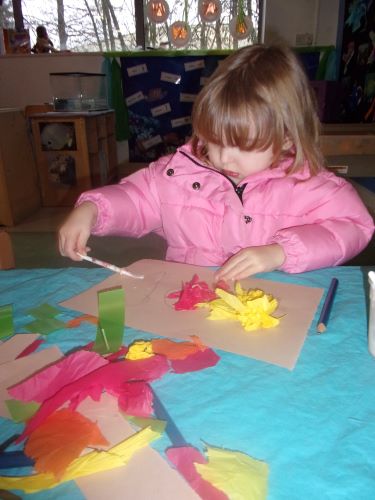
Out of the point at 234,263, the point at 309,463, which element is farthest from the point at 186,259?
the point at 309,463

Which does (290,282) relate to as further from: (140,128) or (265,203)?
(140,128)

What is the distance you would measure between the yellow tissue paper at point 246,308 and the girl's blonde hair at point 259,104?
30cm

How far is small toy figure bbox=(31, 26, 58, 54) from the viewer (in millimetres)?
3529

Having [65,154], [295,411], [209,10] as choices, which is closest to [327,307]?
[295,411]

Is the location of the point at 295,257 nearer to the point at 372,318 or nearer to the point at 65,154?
the point at 372,318

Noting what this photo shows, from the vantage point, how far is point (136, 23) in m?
3.55

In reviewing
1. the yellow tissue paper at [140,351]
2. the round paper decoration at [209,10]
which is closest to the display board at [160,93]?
the round paper decoration at [209,10]

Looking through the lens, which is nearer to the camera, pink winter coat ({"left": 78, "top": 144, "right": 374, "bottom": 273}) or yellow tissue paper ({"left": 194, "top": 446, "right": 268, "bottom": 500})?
yellow tissue paper ({"left": 194, "top": 446, "right": 268, "bottom": 500})

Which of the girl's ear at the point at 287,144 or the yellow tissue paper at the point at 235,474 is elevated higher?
the girl's ear at the point at 287,144

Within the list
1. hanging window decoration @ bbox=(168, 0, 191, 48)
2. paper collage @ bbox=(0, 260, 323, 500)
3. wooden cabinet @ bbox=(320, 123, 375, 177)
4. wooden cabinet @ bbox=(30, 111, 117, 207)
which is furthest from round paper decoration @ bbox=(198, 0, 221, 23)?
paper collage @ bbox=(0, 260, 323, 500)

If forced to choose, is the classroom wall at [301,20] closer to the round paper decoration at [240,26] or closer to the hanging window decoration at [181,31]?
the round paper decoration at [240,26]

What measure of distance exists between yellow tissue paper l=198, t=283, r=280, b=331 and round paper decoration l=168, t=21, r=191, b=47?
332 cm

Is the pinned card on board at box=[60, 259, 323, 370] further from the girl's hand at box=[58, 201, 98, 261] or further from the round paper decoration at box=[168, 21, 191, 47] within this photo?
the round paper decoration at box=[168, 21, 191, 47]

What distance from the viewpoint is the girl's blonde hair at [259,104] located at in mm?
741
